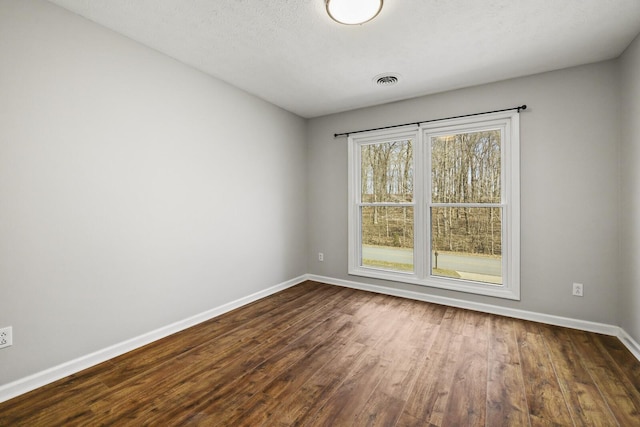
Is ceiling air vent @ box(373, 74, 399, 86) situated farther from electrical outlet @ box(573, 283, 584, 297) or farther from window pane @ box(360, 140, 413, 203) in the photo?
electrical outlet @ box(573, 283, 584, 297)

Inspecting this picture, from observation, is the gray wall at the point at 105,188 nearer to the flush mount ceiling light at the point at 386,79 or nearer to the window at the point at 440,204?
the flush mount ceiling light at the point at 386,79

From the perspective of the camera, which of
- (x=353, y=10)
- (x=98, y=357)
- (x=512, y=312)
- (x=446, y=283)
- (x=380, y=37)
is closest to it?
(x=353, y=10)

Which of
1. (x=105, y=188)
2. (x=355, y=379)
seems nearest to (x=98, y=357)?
(x=105, y=188)

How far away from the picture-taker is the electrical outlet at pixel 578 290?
278 cm

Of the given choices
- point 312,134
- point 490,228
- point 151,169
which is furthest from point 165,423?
point 312,134

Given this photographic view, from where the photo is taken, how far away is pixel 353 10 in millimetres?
1966

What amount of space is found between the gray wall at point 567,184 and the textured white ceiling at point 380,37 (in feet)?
0.70

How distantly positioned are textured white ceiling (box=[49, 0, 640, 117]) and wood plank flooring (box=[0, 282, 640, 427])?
2570 millimetres

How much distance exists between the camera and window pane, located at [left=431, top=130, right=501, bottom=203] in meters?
3.27

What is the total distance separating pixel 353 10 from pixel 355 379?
2549 millimetres

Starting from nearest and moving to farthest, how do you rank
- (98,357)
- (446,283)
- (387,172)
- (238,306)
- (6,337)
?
(6,337), (98,357), (238,306), (446,283), (387,172)

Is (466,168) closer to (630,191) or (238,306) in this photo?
(630,191)

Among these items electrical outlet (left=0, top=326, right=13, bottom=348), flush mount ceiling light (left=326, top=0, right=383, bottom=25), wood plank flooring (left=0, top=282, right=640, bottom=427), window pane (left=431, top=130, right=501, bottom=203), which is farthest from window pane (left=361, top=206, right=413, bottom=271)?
electrical outlet (left=0, top=326, right=13, bottom=348)

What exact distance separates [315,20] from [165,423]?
2787 mm
